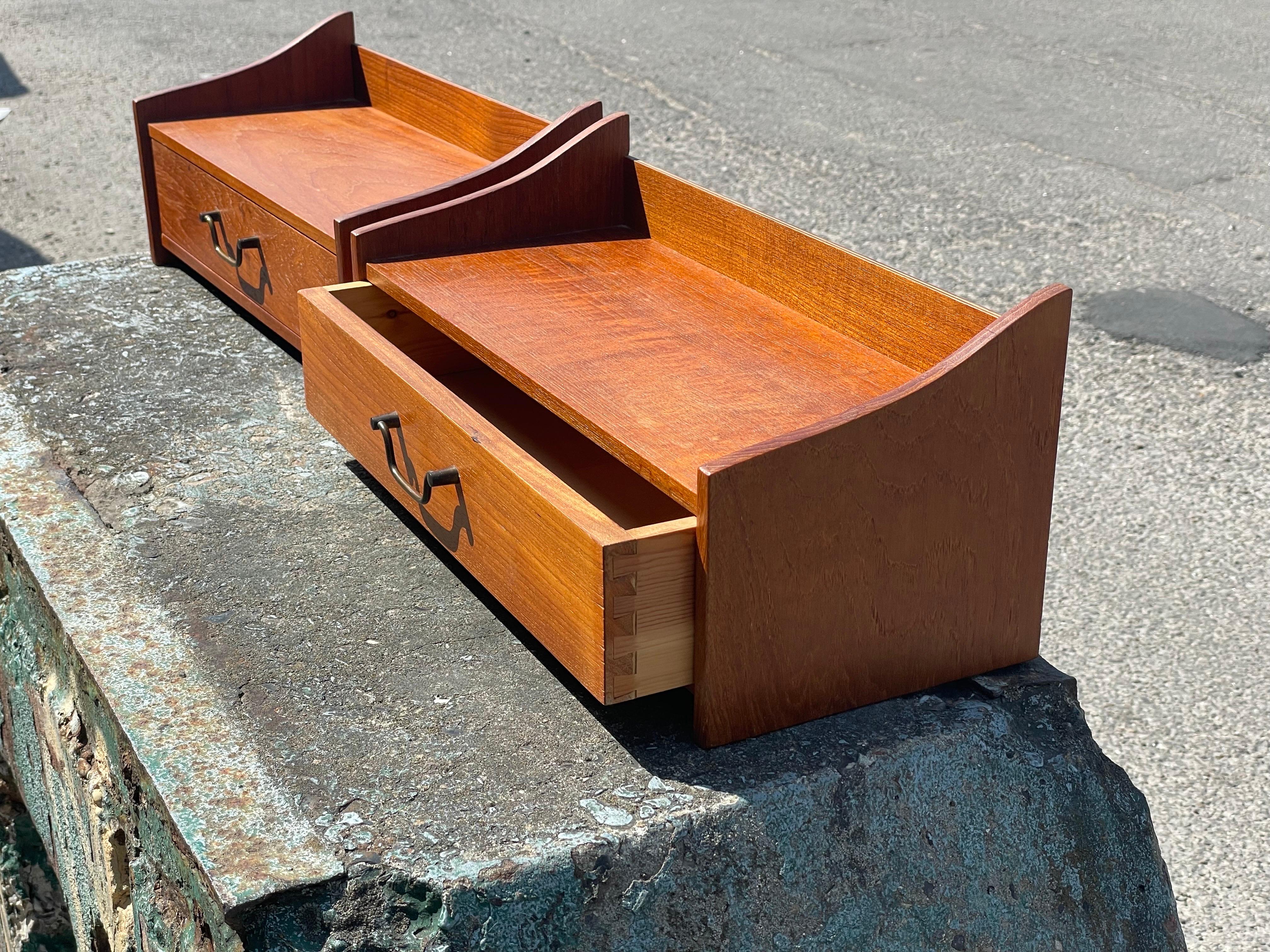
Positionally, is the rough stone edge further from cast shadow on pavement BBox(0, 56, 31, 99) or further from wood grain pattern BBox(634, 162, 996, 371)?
cast shadow on pavement BBox(0, 56, 31, 99)

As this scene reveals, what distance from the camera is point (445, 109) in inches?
94.7

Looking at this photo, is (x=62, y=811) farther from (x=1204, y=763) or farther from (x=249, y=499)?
(x=1204, y=763)

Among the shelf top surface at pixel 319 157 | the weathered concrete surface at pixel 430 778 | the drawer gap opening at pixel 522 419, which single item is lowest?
the weathered concrete surface at pixel 430 778

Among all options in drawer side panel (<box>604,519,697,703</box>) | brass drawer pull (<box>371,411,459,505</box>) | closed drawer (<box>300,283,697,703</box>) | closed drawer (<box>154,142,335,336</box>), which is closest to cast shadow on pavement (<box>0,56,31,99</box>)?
closed drawer (<box>154,142,335,336</box>)

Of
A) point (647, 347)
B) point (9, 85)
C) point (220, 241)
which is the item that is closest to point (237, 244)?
point (220, 241)

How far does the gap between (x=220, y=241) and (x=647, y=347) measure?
1052mm

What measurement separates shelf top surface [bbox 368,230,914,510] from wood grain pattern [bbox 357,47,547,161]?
16.1 inches

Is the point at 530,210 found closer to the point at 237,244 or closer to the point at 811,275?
the point at 811,275

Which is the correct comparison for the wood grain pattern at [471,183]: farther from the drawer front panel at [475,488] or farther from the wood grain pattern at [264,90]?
the wood grain pattern at [264,90]

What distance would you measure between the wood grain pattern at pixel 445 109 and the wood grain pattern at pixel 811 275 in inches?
13.2

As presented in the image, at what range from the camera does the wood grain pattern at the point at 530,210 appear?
1768mm

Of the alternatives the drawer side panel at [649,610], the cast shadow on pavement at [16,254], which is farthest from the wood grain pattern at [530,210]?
the cast shadow on pavement at [16,254]

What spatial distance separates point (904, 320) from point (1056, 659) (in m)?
1.32

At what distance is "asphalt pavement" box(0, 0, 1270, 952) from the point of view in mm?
→ 2549
